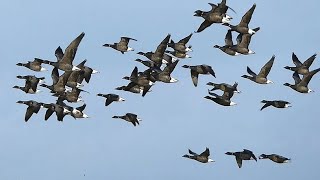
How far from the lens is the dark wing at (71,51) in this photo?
73.6 meters

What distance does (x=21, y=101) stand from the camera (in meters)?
86.9

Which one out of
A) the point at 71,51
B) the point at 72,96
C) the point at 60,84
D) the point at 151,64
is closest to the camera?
the point at 71,51

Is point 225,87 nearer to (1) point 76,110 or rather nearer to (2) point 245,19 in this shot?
(2) point 245,19

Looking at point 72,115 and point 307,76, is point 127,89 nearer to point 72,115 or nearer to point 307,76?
point 72,115

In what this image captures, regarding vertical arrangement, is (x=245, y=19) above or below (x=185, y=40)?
above

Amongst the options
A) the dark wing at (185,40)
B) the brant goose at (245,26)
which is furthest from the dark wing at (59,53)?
the brant goose at (245,26)

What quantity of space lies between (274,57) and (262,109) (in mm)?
3820

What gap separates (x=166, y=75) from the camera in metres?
81.9

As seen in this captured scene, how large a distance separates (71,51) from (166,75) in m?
8.96

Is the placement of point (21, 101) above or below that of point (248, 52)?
below

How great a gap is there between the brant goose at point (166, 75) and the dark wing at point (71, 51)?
26.8 feet

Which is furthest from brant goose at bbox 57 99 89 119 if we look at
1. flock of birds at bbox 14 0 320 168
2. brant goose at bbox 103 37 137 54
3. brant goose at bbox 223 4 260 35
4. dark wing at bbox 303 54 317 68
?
dark wing at bbox 303 54 317 68

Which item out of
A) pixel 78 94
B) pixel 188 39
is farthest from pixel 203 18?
pixel 78 94

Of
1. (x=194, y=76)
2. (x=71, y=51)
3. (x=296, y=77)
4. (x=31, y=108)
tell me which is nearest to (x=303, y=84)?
(x=296, y=77)
